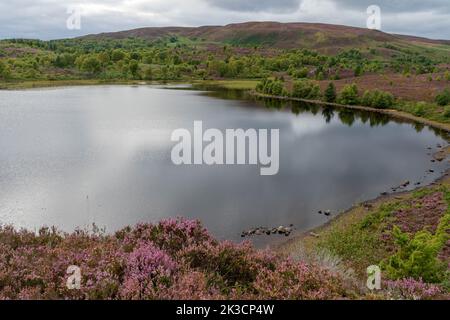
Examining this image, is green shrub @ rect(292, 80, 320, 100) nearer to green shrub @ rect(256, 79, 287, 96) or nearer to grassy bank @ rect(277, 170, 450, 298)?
green shrub @ rect(256, 79, 287, 96)

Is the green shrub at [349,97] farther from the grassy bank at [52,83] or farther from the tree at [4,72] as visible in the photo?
the tree at [4,72]

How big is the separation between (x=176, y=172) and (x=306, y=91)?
314 ft

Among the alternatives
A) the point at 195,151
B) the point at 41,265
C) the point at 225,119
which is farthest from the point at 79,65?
the point at 41,265

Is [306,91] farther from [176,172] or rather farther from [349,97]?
[176,172]

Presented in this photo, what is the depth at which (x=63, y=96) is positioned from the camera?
118250mm

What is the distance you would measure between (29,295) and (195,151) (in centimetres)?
4853

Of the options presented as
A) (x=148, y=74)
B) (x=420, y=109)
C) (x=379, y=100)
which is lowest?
(x=420, y=109)

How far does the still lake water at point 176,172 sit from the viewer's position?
33.0 m

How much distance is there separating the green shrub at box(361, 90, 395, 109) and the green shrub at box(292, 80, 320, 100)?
19856 mm

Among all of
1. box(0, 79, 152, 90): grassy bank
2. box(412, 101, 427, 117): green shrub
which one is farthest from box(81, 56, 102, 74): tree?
box(412, 101, 427, 117): green shrub

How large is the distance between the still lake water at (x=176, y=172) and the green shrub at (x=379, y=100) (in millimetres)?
21133

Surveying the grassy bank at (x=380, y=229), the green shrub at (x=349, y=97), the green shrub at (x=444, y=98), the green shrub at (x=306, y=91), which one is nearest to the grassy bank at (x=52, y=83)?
the green shrub at (x=306, y=91)

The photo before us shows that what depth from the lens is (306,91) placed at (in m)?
130

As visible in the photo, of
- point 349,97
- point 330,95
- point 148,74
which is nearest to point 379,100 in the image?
point 349,97
